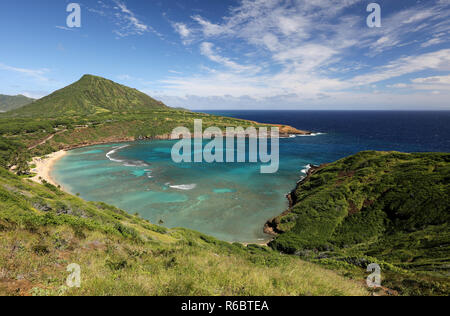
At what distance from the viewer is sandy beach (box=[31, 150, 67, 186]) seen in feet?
161

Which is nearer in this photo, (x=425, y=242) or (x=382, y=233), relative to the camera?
(x=425, y=242)

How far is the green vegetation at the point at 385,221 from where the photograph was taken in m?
14.5

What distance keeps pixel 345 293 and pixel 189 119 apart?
153556mm

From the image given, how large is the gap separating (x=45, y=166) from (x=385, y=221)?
86.2 meters

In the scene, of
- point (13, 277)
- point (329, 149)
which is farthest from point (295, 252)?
point (329, 149)

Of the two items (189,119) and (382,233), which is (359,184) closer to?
(382,233)

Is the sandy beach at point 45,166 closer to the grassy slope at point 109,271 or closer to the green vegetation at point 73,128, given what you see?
the green vegetation at point 73,128

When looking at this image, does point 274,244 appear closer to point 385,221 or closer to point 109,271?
point 385,221

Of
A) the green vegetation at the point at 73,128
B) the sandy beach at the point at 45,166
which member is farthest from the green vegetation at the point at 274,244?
the green vegetation at the point at 73,128

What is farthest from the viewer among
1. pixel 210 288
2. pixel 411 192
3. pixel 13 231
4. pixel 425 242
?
pixel 411 192

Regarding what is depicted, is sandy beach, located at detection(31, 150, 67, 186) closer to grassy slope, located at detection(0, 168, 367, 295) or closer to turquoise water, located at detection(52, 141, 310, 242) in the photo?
turquoise water, located at detection(52, 141, 310, 242)

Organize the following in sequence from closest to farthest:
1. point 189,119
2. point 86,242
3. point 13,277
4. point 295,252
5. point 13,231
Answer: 1. point 13,277
2. point 13,231
3. point 86,242
4. point 295,252
5. point 189,119

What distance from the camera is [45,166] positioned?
62625 mm

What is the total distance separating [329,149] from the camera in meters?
89.8
